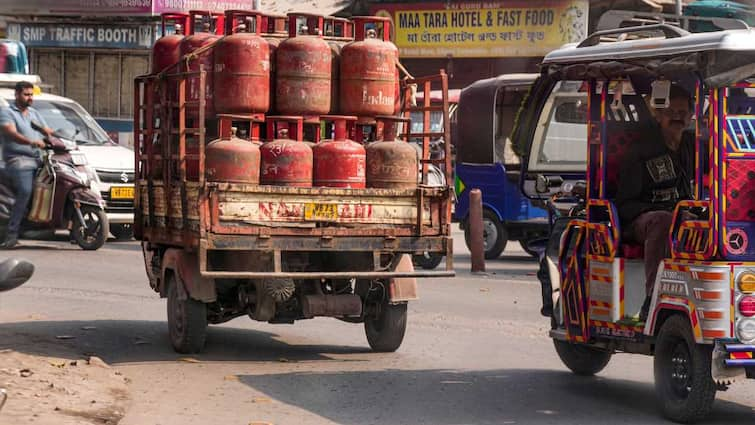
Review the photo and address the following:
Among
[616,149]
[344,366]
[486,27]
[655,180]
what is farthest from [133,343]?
[486,27]

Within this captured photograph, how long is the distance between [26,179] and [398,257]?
8775 millimetres

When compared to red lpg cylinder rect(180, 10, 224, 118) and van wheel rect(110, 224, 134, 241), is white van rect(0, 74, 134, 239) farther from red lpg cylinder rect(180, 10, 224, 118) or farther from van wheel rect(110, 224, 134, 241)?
red lpg cylinder rect(180, 10, 224, 118)

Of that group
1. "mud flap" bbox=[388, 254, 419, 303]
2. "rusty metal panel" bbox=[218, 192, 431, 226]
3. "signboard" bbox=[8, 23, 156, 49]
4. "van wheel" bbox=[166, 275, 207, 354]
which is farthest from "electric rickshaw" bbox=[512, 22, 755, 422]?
"signboard" bbox=[8, 23, 156, 49]

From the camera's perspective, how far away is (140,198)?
12.0m

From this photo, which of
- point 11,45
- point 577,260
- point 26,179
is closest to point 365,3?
point 11,45

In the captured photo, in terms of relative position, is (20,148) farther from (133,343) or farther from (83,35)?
(83,35)

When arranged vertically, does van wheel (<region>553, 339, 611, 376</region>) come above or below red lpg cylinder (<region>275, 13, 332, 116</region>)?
below

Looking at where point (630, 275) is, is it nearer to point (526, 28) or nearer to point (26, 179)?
point (26, 179)

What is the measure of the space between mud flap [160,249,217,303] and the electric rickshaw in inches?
96.5

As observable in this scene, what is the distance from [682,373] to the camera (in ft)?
27.6

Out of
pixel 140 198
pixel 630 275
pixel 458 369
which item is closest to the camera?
pixel 630 275

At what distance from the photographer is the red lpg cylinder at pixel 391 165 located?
35.4ft

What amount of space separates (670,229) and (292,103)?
3.42 metres

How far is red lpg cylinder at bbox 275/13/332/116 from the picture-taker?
35.3ft
